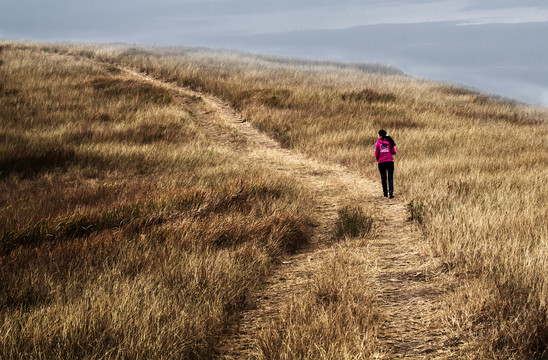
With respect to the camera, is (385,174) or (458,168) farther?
(458,168)

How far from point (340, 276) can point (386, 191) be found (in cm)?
516

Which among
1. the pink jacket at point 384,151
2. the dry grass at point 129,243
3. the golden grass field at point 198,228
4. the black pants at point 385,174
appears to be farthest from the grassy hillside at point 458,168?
the dry grass at point 129,243

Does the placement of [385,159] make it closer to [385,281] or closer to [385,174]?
[385,174]

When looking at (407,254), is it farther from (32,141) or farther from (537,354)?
(32,141)

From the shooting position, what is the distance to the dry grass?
3141 millimetres

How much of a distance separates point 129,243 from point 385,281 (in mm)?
2998

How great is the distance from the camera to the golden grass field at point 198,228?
126 inches

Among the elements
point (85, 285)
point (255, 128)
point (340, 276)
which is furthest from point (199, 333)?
point (255, 128)

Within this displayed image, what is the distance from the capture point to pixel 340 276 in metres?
4.38

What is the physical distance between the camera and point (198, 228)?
5645mm

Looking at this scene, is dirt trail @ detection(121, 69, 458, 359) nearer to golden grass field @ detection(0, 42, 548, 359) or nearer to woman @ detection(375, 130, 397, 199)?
golden grass field @ detection(0, 42, 548, 359)

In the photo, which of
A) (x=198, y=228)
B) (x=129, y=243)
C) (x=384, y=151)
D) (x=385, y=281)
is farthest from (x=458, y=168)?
(x=129, y=243)

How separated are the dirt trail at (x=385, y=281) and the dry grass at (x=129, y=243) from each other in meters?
0.22

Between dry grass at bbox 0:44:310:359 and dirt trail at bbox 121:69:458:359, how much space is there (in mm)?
222
